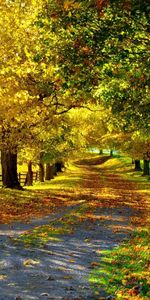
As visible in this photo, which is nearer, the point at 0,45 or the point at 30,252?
the point at 30,252

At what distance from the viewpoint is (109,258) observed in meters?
13.6

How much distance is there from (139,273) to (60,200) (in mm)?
18840

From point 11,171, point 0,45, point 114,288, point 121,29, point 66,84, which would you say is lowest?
point 114,288

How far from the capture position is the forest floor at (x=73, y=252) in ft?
33.8

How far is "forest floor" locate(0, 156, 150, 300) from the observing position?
10.3m

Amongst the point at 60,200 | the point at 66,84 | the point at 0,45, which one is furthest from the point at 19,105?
the point at 66,84

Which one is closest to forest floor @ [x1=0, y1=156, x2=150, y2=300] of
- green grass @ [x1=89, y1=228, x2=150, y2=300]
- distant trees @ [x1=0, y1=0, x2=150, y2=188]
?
green grass @ [x1=89, y1=228, x2=150, y2=300]

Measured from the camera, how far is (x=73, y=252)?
46.5 feet

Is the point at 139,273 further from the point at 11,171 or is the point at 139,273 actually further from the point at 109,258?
the point at 11,171

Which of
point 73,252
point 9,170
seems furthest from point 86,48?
point 9,170

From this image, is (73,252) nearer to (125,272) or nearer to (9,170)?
(125,272)

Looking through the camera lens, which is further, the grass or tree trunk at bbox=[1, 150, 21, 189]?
tree trunk at bbox=[1, 150, 21, 189]

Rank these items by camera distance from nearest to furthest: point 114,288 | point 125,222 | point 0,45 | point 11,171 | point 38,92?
point 114,288, point 125,222, point 0,45, point 38,92, point 11,171

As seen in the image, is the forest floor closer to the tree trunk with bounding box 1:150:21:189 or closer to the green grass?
the green grass
